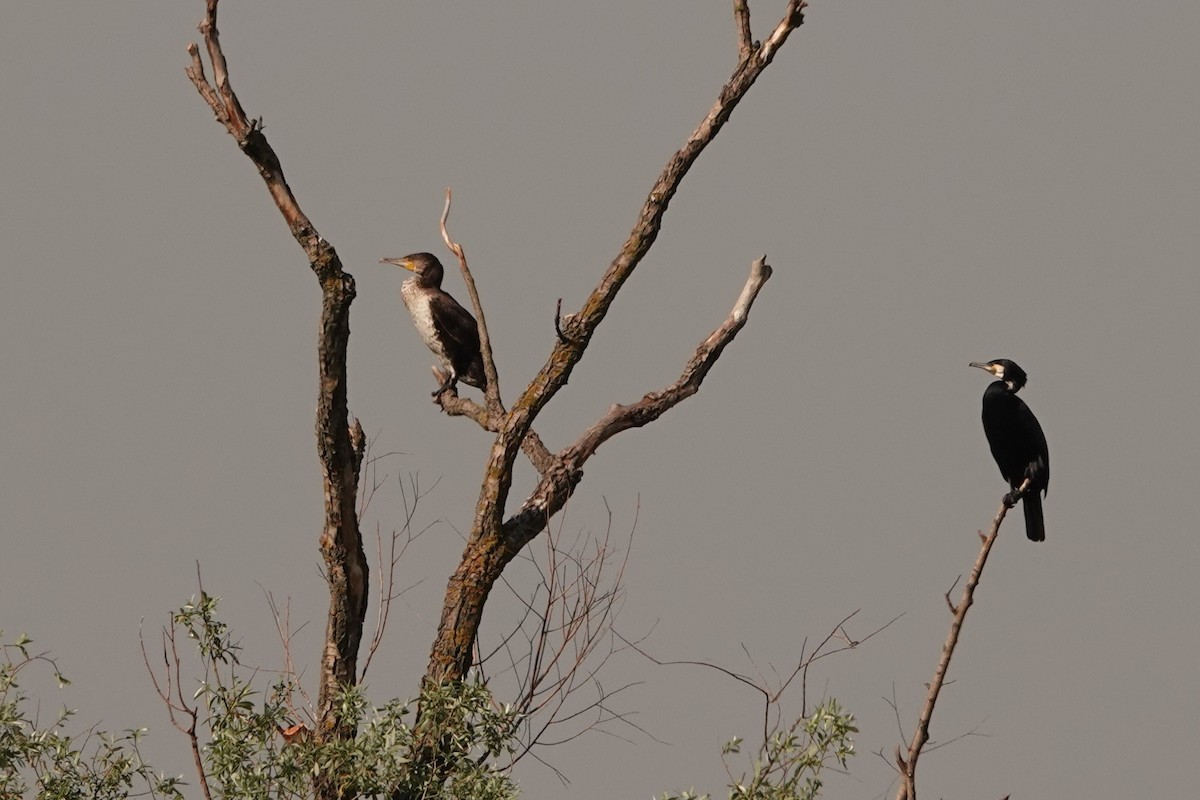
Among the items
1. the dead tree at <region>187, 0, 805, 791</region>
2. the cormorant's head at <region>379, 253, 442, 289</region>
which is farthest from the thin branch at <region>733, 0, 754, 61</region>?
the cormorant's head at <region>379, 253, 442, 289</region>

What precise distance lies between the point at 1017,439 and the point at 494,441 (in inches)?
148

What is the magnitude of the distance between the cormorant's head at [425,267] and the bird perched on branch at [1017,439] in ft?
12.2

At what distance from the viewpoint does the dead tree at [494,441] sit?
609cm

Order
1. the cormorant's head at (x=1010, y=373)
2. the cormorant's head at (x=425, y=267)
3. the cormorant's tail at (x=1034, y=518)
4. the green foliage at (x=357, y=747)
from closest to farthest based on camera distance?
the green foliage at (x=357, y=747) → the cormorant's tail at (x=1034, y=518) → the cormorant's head at (x=1010, y=373) → the cormorant's head at (x=425, y=267)

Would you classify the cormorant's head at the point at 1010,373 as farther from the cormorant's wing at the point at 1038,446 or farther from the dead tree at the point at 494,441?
the dead tree at the point at 494,441

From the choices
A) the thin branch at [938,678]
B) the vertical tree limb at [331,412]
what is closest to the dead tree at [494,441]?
the vertical tree limb at [331,412]

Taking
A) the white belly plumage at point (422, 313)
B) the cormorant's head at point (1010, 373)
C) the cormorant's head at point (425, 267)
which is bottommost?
the cormorant's head at point (1010, 373)

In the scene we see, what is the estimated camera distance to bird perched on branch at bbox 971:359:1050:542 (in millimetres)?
8781

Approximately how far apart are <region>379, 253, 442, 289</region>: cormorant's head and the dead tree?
3.32 metres

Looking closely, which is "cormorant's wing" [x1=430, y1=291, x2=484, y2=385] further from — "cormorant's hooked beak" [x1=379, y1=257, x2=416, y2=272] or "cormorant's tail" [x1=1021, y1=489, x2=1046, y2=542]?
"cormorant's tail" [x1=1021, y1=489, x2=1046, y2=542]

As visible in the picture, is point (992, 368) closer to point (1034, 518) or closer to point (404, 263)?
point (1034, 518)

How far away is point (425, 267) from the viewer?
33.3ft

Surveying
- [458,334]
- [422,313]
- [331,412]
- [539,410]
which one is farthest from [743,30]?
[422,313]

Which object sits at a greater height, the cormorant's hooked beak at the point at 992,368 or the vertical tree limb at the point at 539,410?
the cormorant's hooked beak at the point at 992,368
